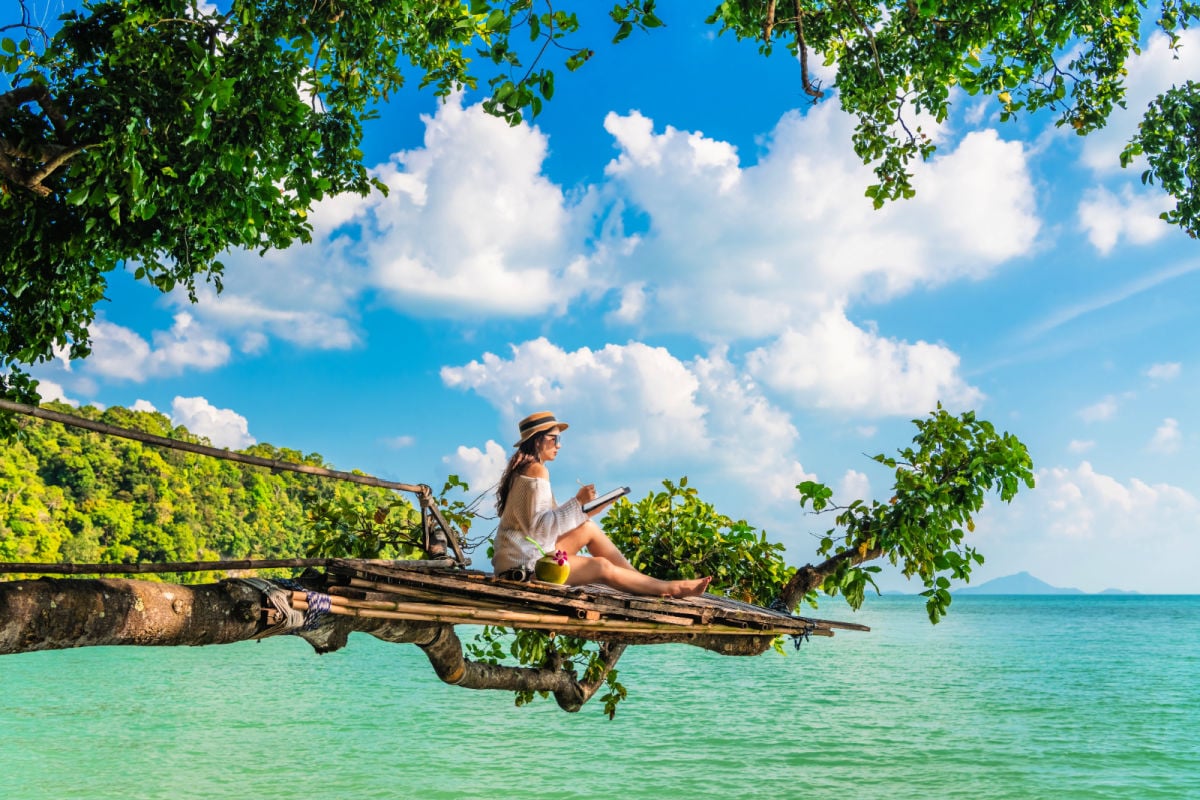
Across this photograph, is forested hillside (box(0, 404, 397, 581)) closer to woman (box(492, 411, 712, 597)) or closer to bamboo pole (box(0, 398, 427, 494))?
woman (box(492, 411, 712, 597))

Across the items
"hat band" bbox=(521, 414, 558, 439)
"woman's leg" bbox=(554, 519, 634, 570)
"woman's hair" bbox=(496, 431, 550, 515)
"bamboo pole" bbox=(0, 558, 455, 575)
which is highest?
"hat band" bbox=(521, 414, 558, 439)

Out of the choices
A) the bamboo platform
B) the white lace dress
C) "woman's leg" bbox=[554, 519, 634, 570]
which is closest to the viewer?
the bamboo platform

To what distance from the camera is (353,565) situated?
3391 mm

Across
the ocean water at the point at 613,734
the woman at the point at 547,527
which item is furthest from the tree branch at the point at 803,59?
the ocean water at the point at 613,734

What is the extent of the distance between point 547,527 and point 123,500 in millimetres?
43086

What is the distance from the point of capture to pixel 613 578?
499 cm

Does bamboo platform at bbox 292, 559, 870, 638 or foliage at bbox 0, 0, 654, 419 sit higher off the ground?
foliage at bbox 0, 0, 654, 419

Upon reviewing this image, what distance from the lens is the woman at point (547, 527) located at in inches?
192

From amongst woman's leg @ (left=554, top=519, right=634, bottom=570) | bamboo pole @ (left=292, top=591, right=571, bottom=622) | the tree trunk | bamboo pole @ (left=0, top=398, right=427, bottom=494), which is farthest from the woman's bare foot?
the tree trunk

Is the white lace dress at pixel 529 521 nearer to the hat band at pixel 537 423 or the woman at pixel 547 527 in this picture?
the woman at pixel 547 527

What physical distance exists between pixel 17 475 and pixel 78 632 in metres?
41.9

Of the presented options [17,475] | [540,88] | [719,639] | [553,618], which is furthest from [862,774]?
[17,475]

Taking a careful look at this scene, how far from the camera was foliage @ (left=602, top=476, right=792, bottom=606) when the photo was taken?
20.5 ft

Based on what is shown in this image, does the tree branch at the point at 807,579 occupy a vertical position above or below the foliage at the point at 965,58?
below
